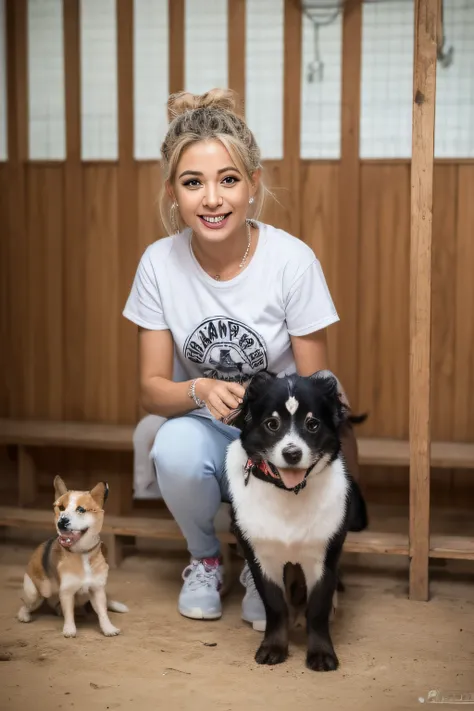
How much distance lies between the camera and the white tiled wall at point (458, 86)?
3.15m

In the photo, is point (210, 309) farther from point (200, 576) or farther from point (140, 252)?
point (140, 252)

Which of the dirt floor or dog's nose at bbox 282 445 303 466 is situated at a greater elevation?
dog's nose at bbox 282 445 303 466

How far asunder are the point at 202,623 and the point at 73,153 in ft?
6.04

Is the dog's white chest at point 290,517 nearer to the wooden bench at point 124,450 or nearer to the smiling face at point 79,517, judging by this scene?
the smiling face at point 79,517

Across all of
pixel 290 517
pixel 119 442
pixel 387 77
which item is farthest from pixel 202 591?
pixel 387 77

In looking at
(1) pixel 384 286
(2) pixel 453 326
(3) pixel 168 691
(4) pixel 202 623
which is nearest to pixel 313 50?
(1) pixel 384 286

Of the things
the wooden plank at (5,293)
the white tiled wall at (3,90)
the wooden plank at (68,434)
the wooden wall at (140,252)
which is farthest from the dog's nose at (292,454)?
the white tiled wall at (3,90)

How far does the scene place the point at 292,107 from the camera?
3.25 metres

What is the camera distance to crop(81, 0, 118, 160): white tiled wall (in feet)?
10.8

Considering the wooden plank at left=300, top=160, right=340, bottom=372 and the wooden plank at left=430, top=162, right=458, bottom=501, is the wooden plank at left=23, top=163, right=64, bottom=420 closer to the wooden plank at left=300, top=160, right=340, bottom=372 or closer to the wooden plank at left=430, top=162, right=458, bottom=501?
the wooden plank at left=300, top=160, right=340, bottom=372

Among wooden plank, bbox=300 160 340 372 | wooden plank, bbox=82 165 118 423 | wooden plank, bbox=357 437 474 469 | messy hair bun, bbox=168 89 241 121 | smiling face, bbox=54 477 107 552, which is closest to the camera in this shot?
smiling face, bbox=54 477 107 552

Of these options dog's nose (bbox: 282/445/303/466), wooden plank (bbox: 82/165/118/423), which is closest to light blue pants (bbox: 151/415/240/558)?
dog's nose (bbox: 282/445/303/466)

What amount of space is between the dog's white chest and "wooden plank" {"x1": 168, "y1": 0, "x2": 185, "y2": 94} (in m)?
1.70

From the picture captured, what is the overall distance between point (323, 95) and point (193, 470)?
1.59 meters
